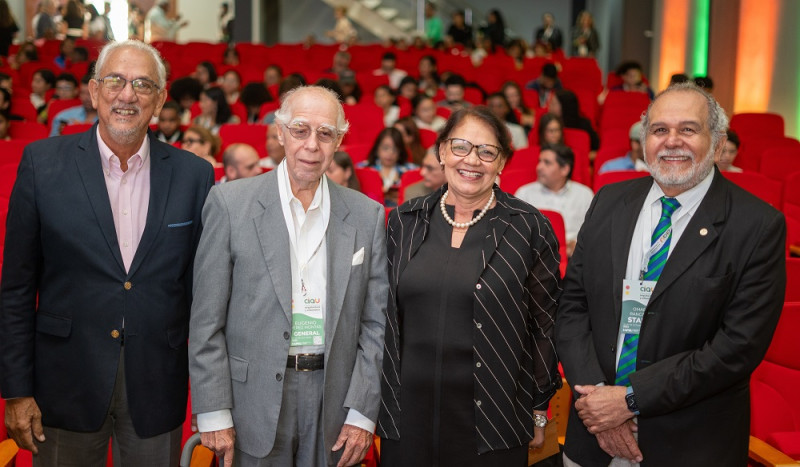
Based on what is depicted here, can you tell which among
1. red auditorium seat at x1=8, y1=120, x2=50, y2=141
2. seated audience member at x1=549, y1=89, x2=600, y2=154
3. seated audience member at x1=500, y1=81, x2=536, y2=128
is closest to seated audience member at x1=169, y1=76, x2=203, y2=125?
red auditorium seat at x1=8, y1=120, x2=50, y2=141

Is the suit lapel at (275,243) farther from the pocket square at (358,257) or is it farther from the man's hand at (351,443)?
the man's hand at (351,443)

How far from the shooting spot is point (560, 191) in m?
5.71

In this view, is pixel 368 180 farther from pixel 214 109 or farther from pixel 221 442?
pixel 221 442

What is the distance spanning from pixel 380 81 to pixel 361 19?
792cm

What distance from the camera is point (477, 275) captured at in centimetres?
225

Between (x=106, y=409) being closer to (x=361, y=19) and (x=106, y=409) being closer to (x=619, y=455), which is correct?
(x=619, y=455)

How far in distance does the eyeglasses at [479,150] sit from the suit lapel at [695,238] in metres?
0.54

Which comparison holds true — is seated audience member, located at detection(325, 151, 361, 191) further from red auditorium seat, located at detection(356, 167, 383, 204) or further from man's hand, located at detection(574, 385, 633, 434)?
man's hand, located at detection(574, 385, 633, 434)

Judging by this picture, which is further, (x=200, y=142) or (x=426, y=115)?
(x=426, y=115)

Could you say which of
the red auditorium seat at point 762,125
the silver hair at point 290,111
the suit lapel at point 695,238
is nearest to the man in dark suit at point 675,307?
the suit lapel at point 695,238

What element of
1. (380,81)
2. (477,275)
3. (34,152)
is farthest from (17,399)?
(380,81)

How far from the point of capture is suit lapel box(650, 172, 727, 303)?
218cm

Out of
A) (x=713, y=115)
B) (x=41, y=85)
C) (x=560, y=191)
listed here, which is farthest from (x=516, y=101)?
(x=713, y=115)

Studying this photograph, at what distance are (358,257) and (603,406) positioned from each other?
2.49ft
